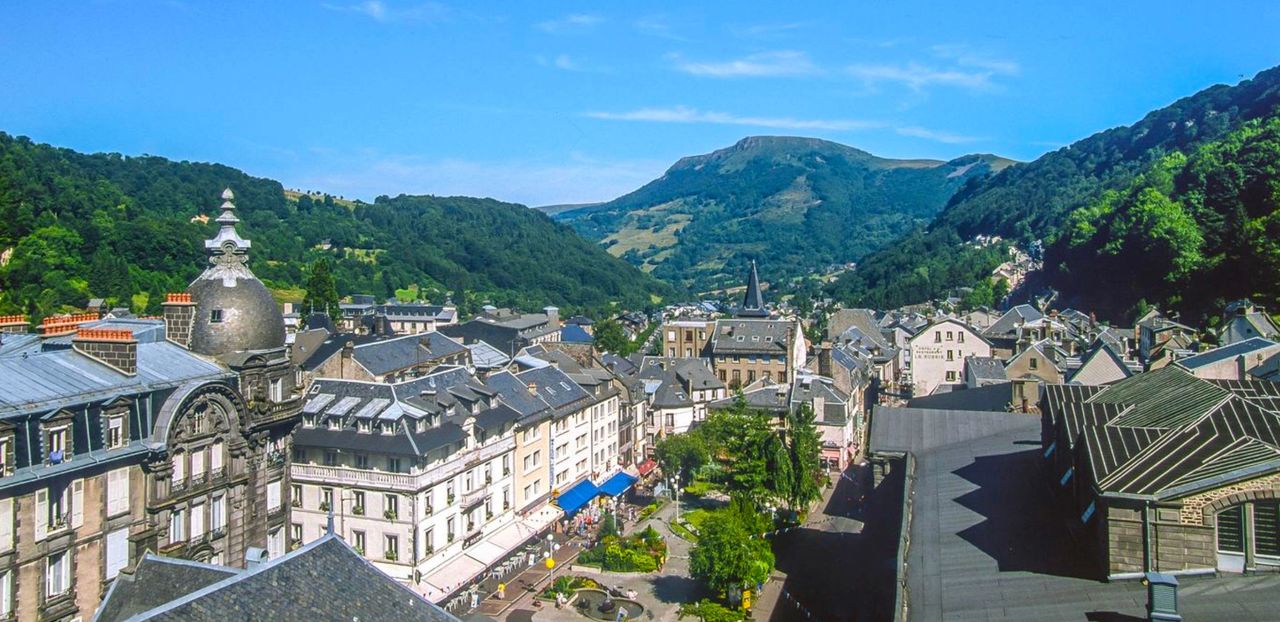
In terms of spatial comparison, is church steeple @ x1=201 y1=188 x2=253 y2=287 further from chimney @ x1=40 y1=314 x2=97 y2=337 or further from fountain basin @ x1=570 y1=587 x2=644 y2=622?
fountain basin @ x1=570 y1=587 x2=644 y2=622

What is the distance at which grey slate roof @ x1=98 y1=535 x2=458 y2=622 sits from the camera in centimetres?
1478

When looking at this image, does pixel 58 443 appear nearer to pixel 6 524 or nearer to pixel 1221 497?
pixel 6 524

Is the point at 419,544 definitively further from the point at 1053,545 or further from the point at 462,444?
the point at 1053,545

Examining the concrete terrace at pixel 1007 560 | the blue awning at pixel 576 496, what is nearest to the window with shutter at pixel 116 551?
the concrete terrace at pixel 1007 560

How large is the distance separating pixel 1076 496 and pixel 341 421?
98.9ft

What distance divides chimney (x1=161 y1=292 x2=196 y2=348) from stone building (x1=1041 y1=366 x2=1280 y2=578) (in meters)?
26.6

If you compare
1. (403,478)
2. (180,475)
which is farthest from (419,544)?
(180,475)

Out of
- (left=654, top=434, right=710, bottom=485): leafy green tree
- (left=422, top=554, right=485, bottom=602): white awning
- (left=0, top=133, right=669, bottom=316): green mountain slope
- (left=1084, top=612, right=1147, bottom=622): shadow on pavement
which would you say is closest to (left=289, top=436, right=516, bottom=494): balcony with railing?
(left=422, top=554, right=485, bottom=602): white awning

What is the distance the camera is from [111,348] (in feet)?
85.2

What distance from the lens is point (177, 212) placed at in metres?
187

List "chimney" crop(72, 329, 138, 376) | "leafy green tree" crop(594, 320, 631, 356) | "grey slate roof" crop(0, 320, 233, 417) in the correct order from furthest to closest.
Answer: "leafy green tree" crop(594, 320, 631, 356), "chimney" crop(72, 329, 138, 376), "grey slate roof" crop(0, 320, 233, 417)

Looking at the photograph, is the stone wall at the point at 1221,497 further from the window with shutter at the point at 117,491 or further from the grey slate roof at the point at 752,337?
the grey slate roof at the point at 752,337

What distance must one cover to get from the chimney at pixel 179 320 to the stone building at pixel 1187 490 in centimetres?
2665

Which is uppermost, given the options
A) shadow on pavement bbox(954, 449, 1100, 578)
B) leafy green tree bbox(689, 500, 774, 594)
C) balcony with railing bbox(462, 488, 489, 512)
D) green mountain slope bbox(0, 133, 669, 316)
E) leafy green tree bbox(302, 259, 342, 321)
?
green mountain slope bbox(0, 133, 669, 316)
